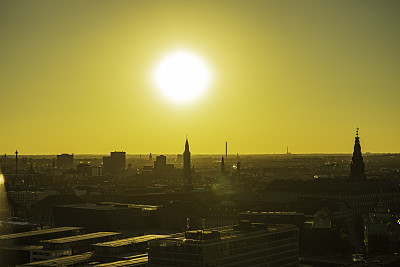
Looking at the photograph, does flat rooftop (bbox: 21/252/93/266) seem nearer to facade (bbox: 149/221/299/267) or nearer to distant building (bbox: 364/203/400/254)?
facade (bbox: 149/221/299/267)

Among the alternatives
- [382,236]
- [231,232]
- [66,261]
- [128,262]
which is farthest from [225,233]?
[382,236]

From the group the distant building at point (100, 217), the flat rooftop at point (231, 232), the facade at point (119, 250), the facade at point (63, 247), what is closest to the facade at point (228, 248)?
the flat rooftop at point (231, 232)

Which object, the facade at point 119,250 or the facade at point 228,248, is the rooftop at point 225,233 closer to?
the facade at point 228,248

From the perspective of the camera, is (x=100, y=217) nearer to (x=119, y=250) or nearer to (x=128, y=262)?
(x=119, y=250)

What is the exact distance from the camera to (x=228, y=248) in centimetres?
8338

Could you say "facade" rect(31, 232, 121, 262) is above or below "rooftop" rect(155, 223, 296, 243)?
below

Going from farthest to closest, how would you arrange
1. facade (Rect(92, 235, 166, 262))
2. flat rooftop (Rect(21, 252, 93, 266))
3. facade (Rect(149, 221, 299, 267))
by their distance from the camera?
facade (Rect(92, 235, 166, 262)), flat rooftop (Rect(21, 252, 93, 266)), facade (Rect(149, 221, 299, 267))

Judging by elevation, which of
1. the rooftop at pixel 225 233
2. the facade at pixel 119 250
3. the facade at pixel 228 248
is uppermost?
the rooftop at pixel 225 233

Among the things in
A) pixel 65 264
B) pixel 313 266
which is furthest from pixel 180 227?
pixel 65 264

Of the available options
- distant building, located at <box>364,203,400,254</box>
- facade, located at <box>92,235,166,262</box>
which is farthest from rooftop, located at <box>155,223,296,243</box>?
distant building, located at <box>364,203,400,254</box>

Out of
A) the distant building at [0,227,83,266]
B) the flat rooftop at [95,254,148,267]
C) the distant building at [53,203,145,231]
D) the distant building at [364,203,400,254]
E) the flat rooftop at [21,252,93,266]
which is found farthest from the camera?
the distant building at [53,203,145,231]

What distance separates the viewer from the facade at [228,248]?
265 ft

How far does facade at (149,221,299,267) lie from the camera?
8081 centimetres

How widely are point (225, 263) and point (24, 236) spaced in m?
45.5
